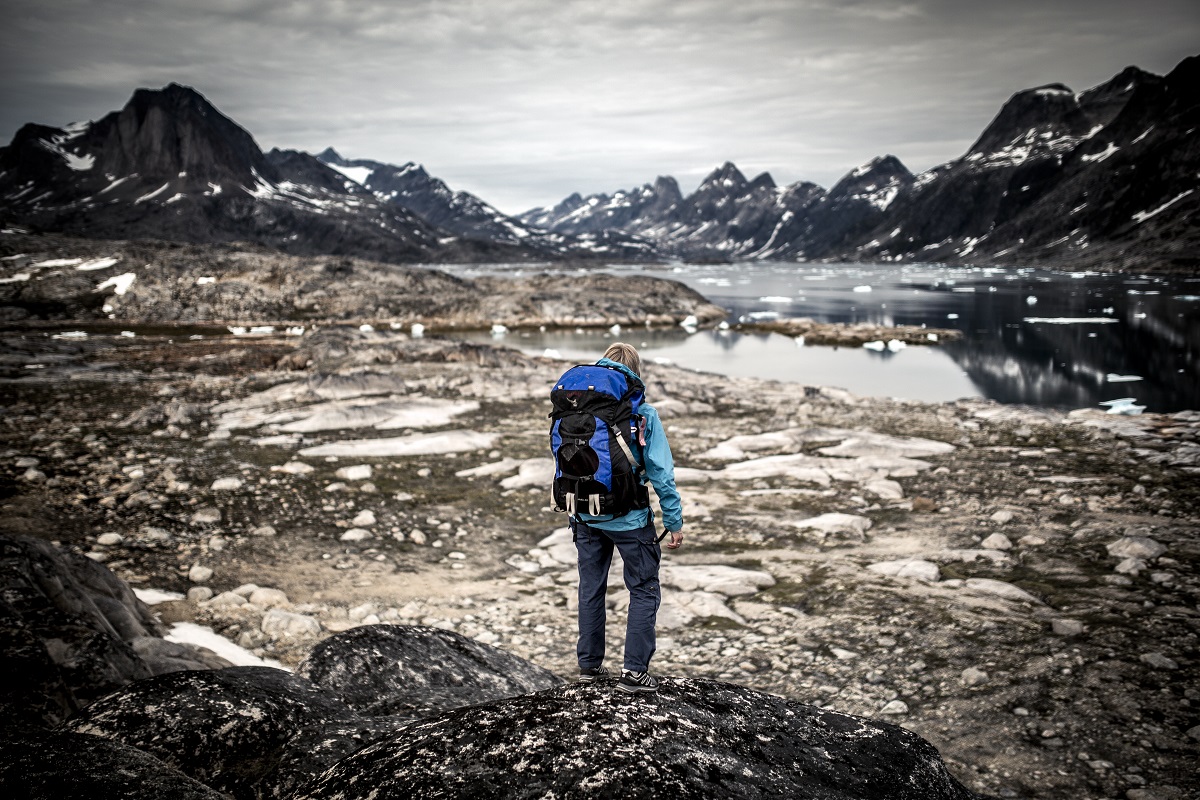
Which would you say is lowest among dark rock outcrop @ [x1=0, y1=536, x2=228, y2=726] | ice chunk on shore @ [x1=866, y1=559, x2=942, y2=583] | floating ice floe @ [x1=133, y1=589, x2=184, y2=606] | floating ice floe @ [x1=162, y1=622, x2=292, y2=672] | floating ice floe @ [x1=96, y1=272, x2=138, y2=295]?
floating ice floe @ [x1=162, y1=622, x2=292, y2=672]

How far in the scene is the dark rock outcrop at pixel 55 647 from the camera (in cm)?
509

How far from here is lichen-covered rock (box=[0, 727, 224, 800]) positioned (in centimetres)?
299

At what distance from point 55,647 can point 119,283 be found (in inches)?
2975

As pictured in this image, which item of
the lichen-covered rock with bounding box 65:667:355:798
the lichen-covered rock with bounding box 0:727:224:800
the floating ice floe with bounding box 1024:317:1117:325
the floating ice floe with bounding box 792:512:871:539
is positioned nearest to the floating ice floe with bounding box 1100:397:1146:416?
the floating ice floe with bounding box 792:512:871:539

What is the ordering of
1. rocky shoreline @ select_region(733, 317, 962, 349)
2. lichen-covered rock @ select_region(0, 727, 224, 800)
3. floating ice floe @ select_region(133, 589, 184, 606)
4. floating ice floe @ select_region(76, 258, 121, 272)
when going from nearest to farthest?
lichen-covered rock @ select_region(0, 727, 224, 800) → floating ice floe @ select_region(133, 589, 184, 606) → rocky shoreline @ select_region(733, 317, 962, 349) → floating ice floe @ select_region(76, 258, 121, 272)

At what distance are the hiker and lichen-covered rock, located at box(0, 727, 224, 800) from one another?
10.5 feet

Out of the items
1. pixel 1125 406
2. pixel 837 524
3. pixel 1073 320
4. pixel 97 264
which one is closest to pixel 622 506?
pixel 837 524

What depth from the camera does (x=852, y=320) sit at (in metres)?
74.9

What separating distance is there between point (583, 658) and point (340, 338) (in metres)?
36.8

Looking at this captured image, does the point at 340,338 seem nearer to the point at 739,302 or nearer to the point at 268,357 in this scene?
the point at 268,357

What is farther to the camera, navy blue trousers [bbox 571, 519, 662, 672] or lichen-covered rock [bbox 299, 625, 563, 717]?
navy blue trousers [bbox 571, 519, 662, 672]

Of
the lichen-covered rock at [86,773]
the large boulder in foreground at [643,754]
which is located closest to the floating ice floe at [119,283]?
the lichen-covered rock at [86,773]

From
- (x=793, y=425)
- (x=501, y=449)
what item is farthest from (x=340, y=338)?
(x=793, y=425)

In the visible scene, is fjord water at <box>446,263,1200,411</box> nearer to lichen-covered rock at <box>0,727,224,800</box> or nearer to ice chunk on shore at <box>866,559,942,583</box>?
ice chunk on shore at <box>866,559,942,583</box>
